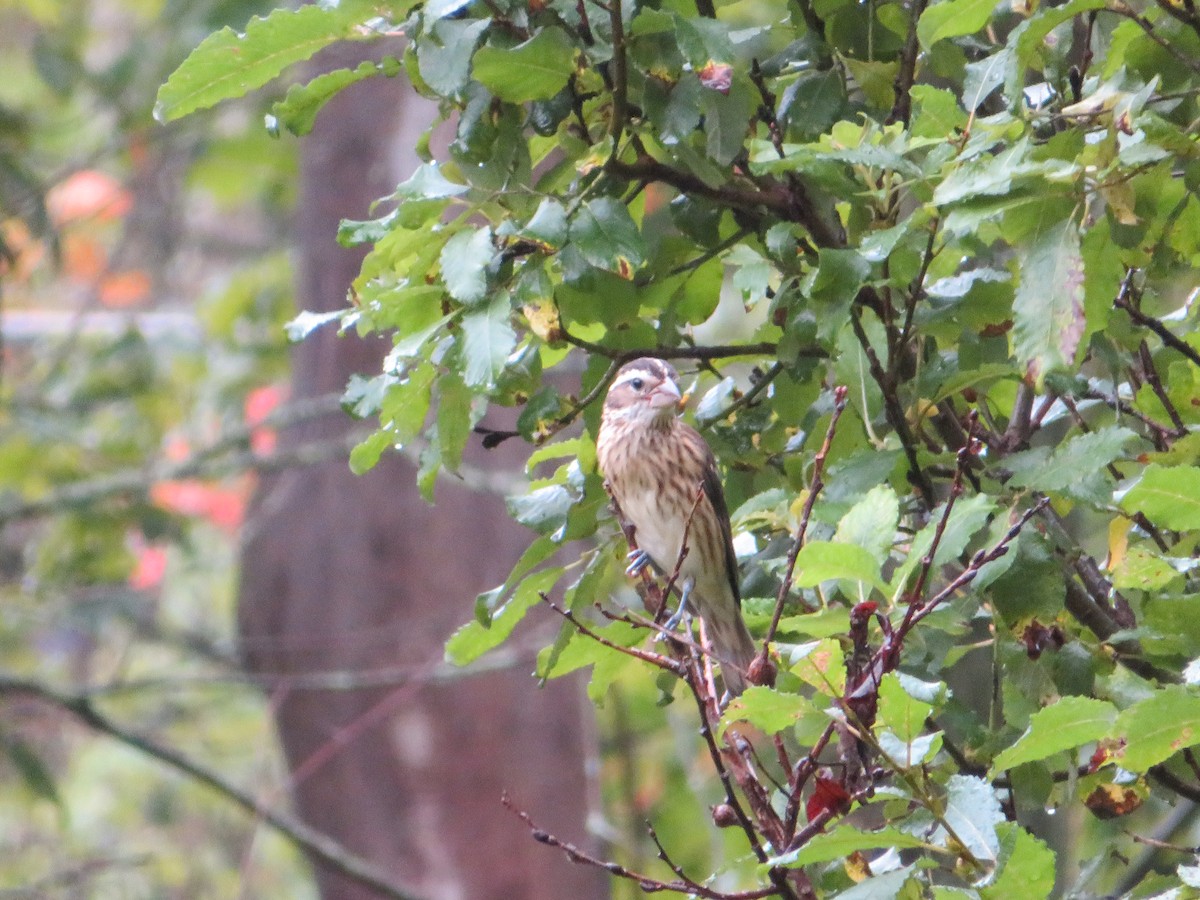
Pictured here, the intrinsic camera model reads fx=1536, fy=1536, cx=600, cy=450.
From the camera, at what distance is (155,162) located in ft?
31.4

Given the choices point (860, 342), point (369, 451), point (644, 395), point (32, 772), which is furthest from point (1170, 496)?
point (32, 772)

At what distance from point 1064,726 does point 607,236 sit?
0.93 metres

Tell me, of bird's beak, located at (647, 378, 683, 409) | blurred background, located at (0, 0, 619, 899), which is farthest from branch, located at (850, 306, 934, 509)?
blurred background, located at (0, 0, 619, 899)

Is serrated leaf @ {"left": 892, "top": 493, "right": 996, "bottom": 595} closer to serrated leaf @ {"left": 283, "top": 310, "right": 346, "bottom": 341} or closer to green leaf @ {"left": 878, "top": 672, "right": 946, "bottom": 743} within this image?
green leaf @ {"left": 878, "top": 672, "right": 946, "bottom": 743}

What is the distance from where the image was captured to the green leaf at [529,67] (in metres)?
2.12

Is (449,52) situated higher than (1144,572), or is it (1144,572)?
(449,52)

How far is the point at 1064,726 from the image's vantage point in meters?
1.83

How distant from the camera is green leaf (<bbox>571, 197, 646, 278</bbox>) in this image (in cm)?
223

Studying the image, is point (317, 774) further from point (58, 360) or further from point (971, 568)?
point (971, 568)

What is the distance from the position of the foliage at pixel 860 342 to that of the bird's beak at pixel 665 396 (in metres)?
0.70

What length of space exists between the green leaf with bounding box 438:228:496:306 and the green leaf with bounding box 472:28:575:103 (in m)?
0.21

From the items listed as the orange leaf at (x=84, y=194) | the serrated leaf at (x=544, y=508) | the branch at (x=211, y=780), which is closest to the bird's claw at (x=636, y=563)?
the serrated leaf at (x=544, y=508)

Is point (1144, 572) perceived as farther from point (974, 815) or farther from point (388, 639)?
point (388, 639)

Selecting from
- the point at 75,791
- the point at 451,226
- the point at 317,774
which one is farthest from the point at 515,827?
the point at 451,226
